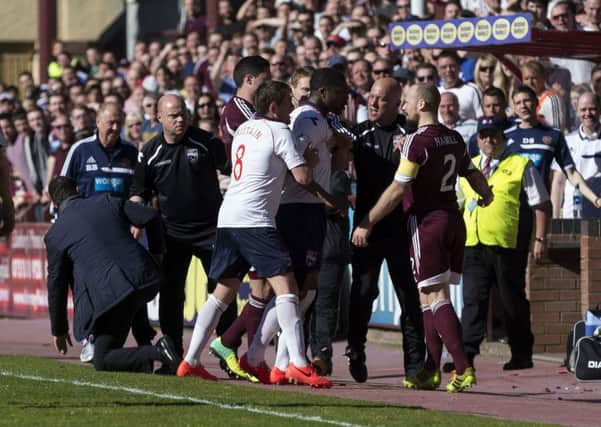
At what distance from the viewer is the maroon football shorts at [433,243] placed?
37.9ft

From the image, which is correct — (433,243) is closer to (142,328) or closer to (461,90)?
(142,328)

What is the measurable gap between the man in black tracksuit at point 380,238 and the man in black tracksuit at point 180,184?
4.38 ft

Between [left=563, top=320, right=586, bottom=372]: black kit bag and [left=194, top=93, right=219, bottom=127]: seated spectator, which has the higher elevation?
[left=194, top=93, right=219, bottom=127]: seated spectator

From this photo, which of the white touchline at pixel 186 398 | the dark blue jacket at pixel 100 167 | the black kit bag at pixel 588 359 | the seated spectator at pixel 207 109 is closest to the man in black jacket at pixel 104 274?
the white touchline at pixel 186 398

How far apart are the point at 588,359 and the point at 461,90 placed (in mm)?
5095

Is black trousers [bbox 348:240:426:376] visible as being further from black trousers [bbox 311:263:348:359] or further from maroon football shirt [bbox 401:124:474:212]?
maroon football shirt [bbox 401:124:474:212]

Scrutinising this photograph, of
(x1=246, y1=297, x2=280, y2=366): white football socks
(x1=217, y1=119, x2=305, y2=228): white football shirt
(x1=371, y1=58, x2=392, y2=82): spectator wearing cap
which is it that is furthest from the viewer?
(x1=371, y1=58, x2=392, y2=82): spectator wearing cap

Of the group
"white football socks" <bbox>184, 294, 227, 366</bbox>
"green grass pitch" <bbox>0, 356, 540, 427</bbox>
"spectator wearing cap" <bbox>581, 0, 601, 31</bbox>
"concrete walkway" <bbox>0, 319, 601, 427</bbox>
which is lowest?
"concrete walkway" <bbox>0, 319, 601, 427</bbox>

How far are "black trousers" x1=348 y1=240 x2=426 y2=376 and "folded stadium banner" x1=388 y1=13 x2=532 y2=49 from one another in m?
3.36

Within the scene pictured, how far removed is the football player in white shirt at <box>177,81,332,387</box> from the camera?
11250mm

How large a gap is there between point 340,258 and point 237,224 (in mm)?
1992

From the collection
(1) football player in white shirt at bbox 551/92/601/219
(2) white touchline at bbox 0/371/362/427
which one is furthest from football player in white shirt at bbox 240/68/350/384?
(1) football player in white shirt at bbox 551/92/601/219

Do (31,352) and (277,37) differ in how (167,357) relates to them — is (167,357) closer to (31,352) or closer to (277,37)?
(31,352)

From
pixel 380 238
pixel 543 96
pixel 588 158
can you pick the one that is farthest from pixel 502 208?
pixel 543 96
